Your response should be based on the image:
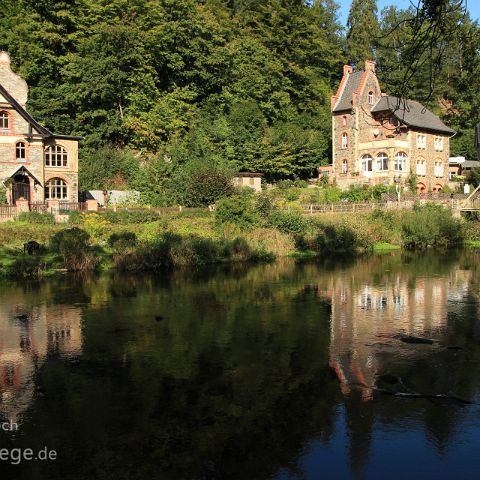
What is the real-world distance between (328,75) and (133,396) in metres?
71.8

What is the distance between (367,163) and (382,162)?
71.5 inches

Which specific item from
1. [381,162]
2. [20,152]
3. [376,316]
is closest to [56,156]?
[20,152]

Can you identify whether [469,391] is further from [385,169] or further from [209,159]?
[385,169]

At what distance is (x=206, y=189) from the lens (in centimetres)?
4928

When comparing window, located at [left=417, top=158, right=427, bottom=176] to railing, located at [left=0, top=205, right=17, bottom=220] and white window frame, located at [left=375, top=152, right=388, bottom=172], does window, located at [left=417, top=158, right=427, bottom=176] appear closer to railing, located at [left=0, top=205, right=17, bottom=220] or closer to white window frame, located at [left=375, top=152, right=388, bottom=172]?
white window frame, located at [left=375, top=152, right=388, bottom=172]

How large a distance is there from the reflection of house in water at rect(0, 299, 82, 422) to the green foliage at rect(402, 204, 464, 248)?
3301 cm

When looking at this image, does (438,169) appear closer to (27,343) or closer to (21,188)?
(21,188)

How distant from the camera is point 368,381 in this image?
16.2 metres

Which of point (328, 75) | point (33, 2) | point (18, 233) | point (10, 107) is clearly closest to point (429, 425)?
point (18, 233)

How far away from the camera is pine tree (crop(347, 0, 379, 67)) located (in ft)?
272

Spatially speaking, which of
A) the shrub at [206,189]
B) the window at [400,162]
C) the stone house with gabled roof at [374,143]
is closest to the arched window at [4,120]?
the shrub at [206,189]

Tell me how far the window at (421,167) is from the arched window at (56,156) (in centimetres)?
3706

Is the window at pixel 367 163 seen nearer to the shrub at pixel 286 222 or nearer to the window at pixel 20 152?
the shrub at pixel 286 222

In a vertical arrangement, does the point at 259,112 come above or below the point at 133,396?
above
